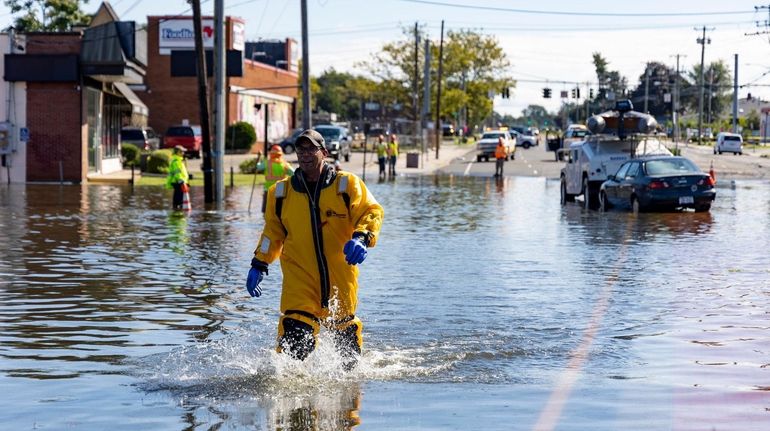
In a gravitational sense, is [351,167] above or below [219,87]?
below

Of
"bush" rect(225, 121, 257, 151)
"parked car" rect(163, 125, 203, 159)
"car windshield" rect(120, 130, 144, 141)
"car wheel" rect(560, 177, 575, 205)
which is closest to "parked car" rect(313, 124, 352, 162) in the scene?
"bush" rect(225, 121, 257, 151)

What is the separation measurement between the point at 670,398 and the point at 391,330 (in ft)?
12.2

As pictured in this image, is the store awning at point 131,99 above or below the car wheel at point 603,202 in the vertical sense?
above

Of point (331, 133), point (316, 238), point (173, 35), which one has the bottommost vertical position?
point (316, 238)

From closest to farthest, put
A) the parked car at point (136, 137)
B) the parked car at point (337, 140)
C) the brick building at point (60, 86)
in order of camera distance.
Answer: the brick building at point (60, 86) < the parked car at point (136, 137) < the parked car at point (337, 140)

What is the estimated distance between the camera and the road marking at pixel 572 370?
26.7ft

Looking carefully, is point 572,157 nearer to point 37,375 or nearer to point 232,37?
point 37,375

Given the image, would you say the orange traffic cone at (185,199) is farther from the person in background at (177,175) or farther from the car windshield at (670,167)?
the car windshield at (670,167)

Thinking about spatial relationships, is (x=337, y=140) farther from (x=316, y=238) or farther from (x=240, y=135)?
(x=316, y=238)

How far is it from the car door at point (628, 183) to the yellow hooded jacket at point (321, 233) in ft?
66.6

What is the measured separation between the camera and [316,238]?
8.73 metres

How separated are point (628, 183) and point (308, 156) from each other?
68.4ft

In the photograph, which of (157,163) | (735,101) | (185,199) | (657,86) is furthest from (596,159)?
(657,86)

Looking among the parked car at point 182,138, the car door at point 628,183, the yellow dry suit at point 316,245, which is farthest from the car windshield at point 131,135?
the yellow dry suit at point 316,245
